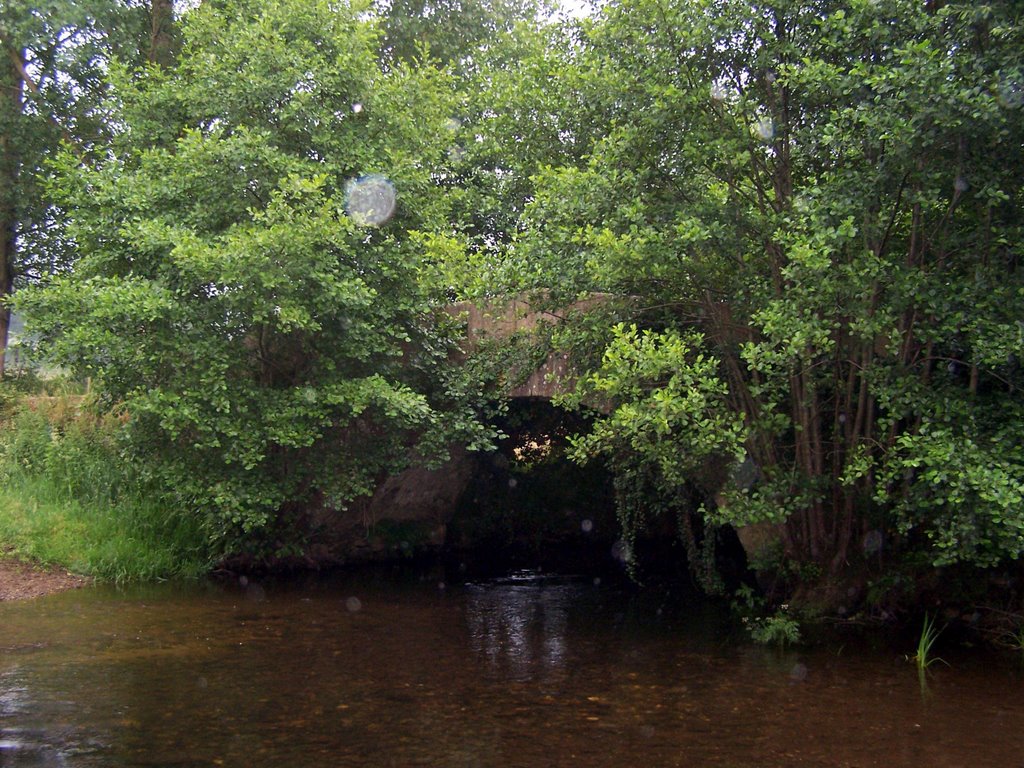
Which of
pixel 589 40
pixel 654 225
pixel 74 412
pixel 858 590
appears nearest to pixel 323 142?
pixel 589 40

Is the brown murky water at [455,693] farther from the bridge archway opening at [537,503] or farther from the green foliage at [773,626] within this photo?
the bridge archway opening at [537,503]

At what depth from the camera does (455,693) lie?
8562 mm

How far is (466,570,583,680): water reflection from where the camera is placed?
9664 millimetres

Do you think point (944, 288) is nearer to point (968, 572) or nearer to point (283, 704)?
point (968, 572)

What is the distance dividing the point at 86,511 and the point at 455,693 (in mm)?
8286

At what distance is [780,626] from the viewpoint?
34.4ft

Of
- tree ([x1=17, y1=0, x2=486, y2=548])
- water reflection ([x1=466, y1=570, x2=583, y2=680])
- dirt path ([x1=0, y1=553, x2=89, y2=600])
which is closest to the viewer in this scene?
water reflection ([x1=466, y1=570, x2=583, y2=680])

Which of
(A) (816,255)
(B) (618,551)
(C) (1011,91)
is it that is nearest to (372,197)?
(A) (816,255)

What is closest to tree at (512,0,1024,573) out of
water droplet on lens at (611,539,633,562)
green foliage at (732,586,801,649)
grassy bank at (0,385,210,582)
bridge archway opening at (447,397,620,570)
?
green foliage at (732,586,801,649)

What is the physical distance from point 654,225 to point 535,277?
1.36m

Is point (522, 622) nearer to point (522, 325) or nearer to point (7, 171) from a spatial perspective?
point (522, 325)

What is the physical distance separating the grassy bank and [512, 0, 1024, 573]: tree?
7.04 m

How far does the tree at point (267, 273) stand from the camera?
473 inches

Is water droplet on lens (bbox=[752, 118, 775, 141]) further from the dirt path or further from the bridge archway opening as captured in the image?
the dirt path
